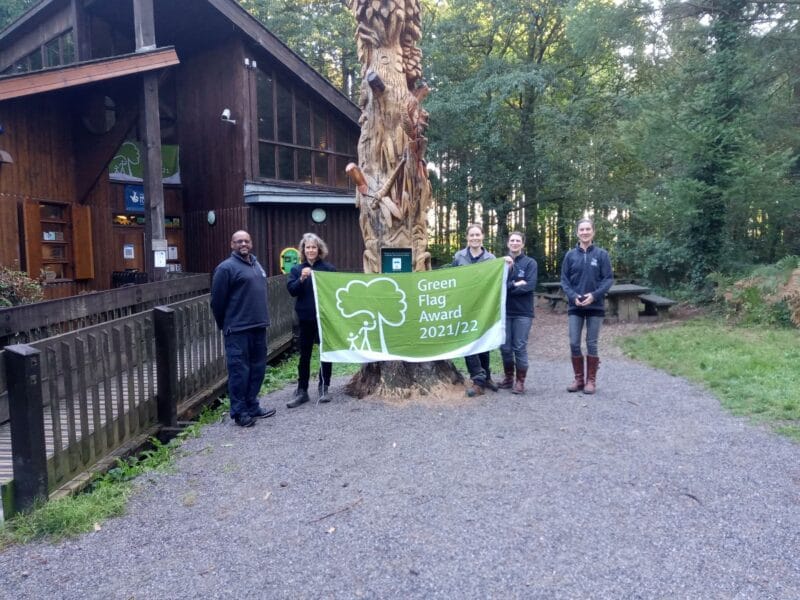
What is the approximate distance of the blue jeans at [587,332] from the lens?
627cm

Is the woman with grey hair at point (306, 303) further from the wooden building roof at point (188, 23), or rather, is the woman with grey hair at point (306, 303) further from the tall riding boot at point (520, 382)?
the wooden building roof at point (188, 23)

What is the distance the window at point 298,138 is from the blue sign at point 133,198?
10.1 ft

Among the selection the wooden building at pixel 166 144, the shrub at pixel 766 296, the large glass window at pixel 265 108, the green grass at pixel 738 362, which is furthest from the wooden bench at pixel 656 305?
the large glass window at pixel 265 108

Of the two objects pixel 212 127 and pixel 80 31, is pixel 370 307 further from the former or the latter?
pixel 80 31

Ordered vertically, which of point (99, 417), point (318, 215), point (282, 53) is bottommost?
point (99, 417)

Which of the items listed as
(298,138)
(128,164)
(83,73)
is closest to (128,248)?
(128,164)

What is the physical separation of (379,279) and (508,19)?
16.9 meters

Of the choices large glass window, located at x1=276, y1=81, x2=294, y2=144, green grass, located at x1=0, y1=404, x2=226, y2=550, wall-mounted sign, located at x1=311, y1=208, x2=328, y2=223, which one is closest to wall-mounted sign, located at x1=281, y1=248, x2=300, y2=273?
wall-mounted sign, located at x1=311, y1=208, x2=328, y2=223

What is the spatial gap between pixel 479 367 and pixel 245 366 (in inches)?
102

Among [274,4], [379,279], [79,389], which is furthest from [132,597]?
[274,4]

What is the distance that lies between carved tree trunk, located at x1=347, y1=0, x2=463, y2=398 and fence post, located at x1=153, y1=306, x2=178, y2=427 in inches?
74.7

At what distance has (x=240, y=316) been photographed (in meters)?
5.41

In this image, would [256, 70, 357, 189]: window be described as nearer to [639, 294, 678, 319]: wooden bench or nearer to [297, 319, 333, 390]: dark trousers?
[639, 294, 678, 319]: wooden bench

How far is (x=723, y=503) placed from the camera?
11.9 feet
